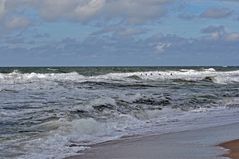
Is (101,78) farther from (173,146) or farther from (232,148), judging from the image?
(232,148)

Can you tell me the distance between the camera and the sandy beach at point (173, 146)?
8281mm

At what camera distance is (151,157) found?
820cm

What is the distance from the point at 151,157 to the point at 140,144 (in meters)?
1.55

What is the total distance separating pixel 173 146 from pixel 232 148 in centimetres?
116

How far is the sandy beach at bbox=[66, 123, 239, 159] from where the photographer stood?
8281 mm

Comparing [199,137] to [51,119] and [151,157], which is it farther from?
[51,119]

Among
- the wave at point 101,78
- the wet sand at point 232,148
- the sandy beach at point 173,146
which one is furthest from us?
the wave at point 101,78

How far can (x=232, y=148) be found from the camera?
8.57m

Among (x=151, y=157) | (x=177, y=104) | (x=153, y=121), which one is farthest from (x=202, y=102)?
(x=151, y=157)

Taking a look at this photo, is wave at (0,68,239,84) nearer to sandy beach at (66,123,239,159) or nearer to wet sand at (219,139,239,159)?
sandy beach at (66,123,239,159)

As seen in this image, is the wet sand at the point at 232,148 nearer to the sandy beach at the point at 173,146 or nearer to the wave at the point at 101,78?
the sandy beach at the point at 173,146

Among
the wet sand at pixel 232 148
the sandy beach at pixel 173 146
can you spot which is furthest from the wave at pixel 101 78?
the wet sand at pixel 232 148

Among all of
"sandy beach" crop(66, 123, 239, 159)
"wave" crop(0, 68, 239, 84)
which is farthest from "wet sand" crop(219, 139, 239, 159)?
"wave" crop(0, 68, 239, 84)

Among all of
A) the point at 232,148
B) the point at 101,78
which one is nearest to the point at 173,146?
the point at 232,148
